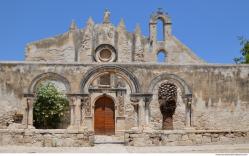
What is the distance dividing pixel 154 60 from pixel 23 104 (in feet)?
43.6

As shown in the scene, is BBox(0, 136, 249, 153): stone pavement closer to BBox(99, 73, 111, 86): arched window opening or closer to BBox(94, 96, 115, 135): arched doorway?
BBox(94, 96, 115, 135): arched doorway

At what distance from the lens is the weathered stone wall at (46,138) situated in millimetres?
18797

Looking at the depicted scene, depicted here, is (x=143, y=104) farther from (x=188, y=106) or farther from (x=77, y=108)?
(x=77, y=108)

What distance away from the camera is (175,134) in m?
19.4

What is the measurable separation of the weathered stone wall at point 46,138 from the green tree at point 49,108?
9.25 metres

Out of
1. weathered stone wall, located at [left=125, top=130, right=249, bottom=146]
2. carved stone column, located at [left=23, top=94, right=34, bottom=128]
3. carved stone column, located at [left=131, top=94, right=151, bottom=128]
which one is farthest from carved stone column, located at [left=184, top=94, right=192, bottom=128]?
carved stone column, located at [left=23, top=94, right=34, bottom=128]

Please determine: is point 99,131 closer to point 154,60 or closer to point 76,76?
point 154,60

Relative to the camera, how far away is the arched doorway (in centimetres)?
3197

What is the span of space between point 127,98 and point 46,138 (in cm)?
1305

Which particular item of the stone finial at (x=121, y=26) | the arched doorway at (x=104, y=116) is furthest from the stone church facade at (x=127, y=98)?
the stone finial at (x=121, y=26)

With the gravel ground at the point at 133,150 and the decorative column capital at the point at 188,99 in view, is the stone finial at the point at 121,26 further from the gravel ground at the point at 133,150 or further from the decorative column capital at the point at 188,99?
the gravel ground at the point at 133,150

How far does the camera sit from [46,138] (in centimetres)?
1884

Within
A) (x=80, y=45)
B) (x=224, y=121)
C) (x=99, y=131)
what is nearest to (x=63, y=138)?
(x=224, y=121)

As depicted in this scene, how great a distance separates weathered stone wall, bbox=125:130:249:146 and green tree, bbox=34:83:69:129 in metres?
10.0
